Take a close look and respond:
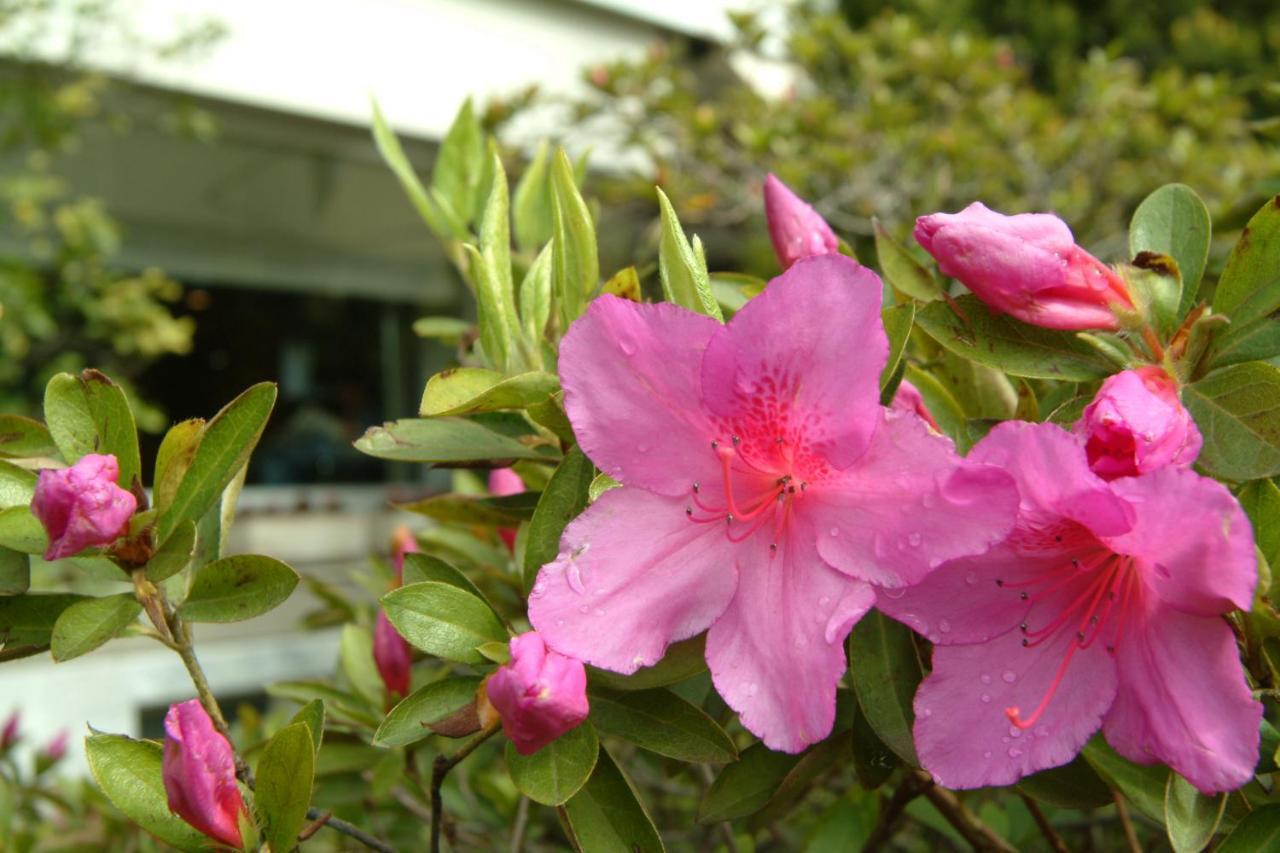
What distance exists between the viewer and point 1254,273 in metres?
0.71

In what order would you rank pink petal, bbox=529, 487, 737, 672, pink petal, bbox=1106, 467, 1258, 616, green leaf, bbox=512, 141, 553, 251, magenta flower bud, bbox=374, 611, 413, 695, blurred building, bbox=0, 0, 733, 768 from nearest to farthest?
pink petal, bbox=1106, 467, 1258, 616 → pink petal, bbox=529, 487, 737, 672 → magenta flower bud, bbox=374, 611, 413, 695 → green leaf, bbox=512, 141, 553, 251 → blurred building, bbox=0, 0, 733, 768

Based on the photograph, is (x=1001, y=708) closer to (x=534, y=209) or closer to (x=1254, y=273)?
(x=1254, y=273)

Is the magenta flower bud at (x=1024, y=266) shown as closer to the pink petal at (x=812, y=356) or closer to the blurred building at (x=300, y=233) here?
the pink petal at (x=812, y=356)

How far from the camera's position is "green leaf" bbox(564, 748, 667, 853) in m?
0.69

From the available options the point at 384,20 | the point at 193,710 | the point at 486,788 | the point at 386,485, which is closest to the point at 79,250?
the point at 384,20

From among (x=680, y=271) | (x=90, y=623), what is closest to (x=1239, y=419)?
(x=680, y=271)

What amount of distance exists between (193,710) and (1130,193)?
4.70 m

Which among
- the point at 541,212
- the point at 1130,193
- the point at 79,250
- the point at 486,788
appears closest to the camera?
the point at 541,212

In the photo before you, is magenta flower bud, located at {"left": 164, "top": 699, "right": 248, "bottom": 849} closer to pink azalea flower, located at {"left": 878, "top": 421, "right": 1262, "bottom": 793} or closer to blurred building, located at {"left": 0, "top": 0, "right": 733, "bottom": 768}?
pink azalea flower, located at {"left": 878, "top": 421, "right": 1262, "bottom": 793}

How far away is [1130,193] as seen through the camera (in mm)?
4688

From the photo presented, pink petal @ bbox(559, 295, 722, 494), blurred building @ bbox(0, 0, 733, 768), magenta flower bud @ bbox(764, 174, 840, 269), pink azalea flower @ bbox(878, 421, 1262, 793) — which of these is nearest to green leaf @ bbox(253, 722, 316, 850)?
pink petal @ bbox(559, 295, 722, 494)

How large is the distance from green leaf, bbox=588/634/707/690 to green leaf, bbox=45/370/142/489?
0.32 m

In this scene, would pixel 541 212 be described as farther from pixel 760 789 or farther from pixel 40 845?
pixel 40 845

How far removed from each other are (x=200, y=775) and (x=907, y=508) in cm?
40
